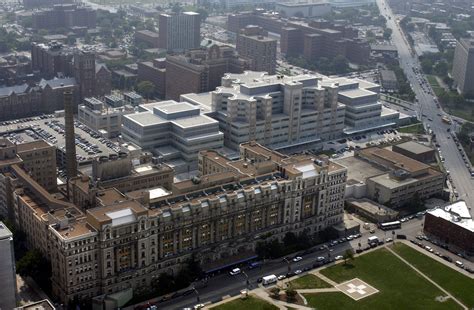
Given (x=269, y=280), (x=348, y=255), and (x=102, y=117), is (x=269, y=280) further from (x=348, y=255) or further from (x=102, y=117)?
(x=102, y=117)

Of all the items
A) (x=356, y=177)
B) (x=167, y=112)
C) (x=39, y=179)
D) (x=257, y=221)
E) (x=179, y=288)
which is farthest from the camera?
(x=167, y=112)

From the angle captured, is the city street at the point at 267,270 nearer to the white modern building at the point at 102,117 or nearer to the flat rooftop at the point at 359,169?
the flat rooftop at the point at 359,169

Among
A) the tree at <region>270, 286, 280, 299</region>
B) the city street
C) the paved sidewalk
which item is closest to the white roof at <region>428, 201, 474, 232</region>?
the city street

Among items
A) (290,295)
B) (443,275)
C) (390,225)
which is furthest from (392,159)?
(290,295)

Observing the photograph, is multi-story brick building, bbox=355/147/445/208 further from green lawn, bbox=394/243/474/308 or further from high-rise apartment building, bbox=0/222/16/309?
high-rise apartment building, bbox=0/222/16/309

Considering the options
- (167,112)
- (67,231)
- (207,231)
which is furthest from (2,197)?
(167,112)

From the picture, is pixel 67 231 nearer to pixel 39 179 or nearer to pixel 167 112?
pixel 39 179
